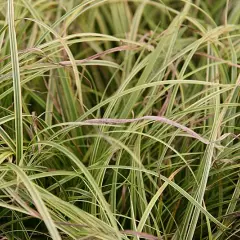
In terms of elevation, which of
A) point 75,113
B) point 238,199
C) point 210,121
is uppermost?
point 75,113

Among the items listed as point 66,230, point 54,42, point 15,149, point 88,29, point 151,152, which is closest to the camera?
point 66,230

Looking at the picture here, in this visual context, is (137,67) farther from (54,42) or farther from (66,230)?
(66,230)

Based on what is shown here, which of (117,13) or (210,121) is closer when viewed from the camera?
(210,121)

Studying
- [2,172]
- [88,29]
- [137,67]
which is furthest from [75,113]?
[88,29]

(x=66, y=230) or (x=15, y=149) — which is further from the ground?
(x=15, y=149)

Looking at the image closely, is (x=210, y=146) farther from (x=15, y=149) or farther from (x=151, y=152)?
(x=15, y=149)

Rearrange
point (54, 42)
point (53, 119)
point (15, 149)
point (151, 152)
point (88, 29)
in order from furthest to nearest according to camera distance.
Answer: point (88, 29) < point (53, 119) < point (151, 152) < point (54, 42) < point (15, 149)
